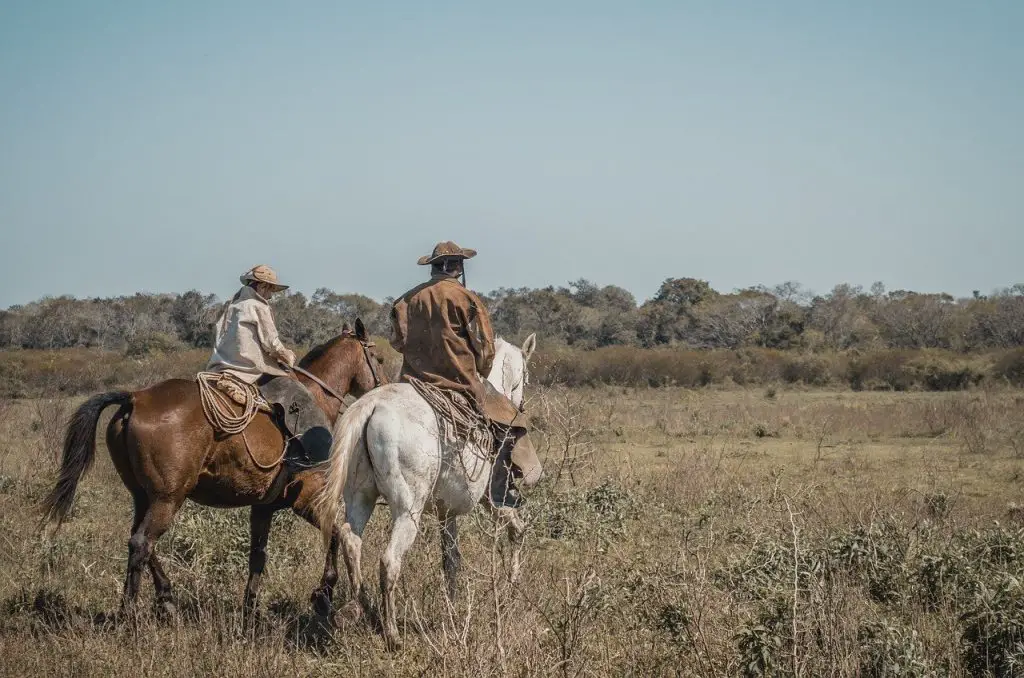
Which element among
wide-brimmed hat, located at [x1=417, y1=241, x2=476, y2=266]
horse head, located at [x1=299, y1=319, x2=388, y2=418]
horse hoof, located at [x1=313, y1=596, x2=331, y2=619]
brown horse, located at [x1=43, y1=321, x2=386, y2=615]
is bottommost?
horse hoof, located at [x1=313, y1=596, x2=331, y2=619]

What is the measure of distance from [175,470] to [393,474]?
5.00ft

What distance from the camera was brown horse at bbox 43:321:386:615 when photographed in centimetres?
654

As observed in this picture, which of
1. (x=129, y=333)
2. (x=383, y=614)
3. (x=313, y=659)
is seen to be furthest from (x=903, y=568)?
(x=129, y=333)

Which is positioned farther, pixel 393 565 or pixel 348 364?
pixel 348 364

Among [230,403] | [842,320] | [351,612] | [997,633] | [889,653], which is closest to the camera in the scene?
[889,653]

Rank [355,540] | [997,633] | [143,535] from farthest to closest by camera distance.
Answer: [143,535] → [355,540] → [997,633]

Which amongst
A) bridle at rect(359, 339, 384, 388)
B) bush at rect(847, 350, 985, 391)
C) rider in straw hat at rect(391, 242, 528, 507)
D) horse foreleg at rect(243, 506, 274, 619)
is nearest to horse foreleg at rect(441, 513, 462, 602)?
rider in straw hat at rect(391, 242, 528, 507)

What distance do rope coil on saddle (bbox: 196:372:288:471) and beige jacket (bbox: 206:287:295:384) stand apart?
0.20 m

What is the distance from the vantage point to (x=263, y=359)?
24.6ft

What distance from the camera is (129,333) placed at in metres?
41.4

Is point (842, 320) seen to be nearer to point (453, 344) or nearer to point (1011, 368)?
point (1011, 368)

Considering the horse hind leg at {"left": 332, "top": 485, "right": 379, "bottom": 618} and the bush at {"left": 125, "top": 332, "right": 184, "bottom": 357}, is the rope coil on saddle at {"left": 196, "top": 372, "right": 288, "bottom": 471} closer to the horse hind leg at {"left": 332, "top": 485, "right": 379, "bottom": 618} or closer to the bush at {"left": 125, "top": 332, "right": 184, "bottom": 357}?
the horse hind leg at {"left": 332, "top": 485, "right": 379, "bottom": 618}

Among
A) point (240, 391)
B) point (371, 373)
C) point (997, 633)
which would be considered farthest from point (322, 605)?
point (997, 633)

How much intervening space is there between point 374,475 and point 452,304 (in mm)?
1269
